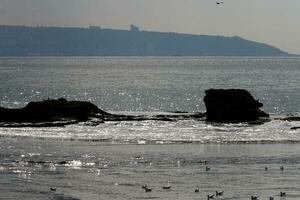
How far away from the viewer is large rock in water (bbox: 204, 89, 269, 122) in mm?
90188

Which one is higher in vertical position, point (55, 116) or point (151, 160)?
point (55, 116)

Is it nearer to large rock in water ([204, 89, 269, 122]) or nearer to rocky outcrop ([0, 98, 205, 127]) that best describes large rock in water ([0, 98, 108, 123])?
rocky outcrop ([0, 98, 205, 127])

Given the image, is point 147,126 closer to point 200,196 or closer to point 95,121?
point 95,121

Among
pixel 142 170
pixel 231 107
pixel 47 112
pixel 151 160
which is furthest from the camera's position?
pixel 231 107

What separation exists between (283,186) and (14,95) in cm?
13066

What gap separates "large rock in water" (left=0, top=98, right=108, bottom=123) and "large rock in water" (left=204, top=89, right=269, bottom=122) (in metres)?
13.5

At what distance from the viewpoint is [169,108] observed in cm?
13325

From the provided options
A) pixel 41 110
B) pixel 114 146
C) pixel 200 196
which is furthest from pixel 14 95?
pixel 200 196

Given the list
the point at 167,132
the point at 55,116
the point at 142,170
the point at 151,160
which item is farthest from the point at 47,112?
the point at 142,170

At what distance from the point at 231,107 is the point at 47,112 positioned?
71.2 ft

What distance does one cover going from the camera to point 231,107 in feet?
297

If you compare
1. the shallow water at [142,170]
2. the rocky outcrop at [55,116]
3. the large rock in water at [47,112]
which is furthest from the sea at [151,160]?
the large rock in water at [47,112]

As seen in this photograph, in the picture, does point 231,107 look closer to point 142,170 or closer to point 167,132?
point 167,132

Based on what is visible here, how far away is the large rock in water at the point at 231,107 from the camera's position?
90188 millimetres
